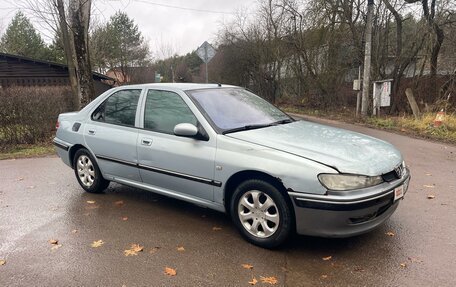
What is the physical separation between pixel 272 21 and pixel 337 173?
77.1 feet

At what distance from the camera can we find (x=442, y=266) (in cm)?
346

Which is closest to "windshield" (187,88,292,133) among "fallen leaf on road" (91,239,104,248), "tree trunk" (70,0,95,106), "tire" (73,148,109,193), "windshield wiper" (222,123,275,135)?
"windshield wiper" (222,123,275,135)

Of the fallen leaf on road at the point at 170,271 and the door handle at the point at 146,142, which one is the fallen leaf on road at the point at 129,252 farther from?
the door handle at the point at 146,142

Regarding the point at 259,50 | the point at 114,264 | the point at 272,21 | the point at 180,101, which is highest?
the point at 272,21

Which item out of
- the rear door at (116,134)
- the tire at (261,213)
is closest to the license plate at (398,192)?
the tire at (261,213)

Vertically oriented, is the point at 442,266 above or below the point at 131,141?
below

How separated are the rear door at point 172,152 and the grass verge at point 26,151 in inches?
218

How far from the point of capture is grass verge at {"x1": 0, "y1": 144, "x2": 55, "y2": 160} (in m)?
9.09

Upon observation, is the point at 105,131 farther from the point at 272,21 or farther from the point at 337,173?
the point at 272,21

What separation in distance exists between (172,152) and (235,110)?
916 millimetres

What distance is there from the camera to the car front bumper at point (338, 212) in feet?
11.0

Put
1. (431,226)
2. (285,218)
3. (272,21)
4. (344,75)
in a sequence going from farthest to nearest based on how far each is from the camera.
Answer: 1. (272,21)
2. (344,75)
3. (431,226)
4. (285,218)

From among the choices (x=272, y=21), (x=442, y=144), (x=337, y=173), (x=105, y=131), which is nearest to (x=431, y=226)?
(x=337, y=173)

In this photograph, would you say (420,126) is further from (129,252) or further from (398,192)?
(129,252)
